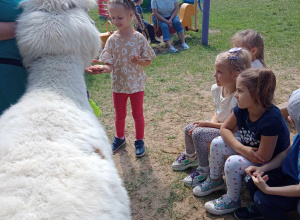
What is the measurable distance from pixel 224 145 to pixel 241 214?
1.78 feet

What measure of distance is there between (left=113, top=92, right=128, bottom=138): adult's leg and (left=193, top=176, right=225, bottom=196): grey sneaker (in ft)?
3.71

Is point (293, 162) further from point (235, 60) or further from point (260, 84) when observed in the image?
point (235, 60)

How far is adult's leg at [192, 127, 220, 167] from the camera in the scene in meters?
2.60

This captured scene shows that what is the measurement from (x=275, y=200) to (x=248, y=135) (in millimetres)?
497

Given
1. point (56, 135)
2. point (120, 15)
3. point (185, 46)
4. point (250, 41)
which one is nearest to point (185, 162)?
point (250, 41)

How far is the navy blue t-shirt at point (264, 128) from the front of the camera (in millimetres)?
2074

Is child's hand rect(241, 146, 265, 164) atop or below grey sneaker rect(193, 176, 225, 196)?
atop

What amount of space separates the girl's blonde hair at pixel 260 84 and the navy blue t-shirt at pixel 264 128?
91 millimetres

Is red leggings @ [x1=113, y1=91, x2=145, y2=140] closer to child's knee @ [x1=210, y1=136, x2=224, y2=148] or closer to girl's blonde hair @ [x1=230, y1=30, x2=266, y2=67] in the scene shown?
child's knee @ [x1=210, y1=136, x2=224, y2=148]

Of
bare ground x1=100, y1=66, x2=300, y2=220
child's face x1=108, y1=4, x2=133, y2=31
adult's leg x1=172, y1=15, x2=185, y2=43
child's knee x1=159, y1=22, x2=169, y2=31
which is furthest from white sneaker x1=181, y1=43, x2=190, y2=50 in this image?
child's face x1=108, y1=4, x2=133, y2=31

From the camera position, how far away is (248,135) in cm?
225

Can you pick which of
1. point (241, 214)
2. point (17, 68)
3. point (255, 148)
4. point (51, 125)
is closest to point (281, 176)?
point (255, 148)

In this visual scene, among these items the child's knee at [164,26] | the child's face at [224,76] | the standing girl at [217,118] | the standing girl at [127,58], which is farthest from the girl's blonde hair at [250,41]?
the child's knee at [164,26]

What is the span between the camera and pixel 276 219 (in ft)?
6.70
